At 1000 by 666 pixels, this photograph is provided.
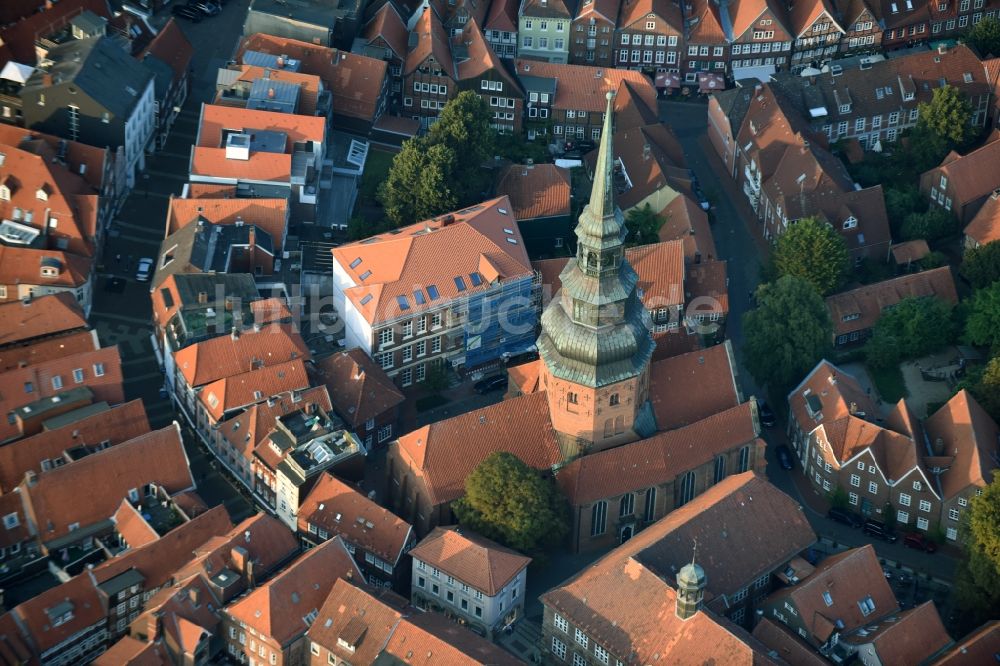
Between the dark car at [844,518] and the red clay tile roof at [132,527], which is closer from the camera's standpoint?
the red clay tile roof at [132,527]

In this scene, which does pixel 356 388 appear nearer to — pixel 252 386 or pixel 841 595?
pixel 252 386

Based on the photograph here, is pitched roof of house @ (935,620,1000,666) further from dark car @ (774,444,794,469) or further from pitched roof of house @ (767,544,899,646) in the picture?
dark car @ (774,444,794,469)

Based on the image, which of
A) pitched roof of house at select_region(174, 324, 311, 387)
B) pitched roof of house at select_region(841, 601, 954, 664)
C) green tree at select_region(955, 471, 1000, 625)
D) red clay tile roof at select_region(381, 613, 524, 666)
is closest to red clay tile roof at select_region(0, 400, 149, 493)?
pitched roof of house at select_region(174, 324, 311, 387)

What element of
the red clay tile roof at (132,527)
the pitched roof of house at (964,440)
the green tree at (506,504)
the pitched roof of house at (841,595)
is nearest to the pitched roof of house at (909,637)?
the pitched roof of house at (841,595)

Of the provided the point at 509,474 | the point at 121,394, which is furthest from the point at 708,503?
the point at 121,394

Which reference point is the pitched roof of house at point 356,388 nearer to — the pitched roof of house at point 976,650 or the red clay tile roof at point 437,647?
the red clay tile roof at point 437,647

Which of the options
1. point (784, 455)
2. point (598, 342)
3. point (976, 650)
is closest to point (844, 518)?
point (784, 455)
